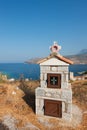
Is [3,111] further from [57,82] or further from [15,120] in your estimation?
[57,82]

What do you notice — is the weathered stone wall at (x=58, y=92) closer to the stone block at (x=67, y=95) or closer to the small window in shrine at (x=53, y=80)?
the stone block at (x=67, y=95)

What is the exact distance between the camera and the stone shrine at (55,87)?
269 inches

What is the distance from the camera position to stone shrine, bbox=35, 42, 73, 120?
683cm

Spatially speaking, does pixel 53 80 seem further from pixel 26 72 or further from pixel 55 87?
pixel 26 72

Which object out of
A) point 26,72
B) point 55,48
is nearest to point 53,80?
point 55,48

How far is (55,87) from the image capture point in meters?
7.09

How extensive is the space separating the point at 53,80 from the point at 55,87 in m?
0.36

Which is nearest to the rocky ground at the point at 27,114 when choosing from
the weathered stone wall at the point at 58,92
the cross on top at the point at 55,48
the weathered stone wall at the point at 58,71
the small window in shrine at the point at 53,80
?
the weathered stone wall at the point at 58,92

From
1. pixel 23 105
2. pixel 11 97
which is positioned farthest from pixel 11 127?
pixel 11 97

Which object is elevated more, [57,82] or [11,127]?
[57,82]

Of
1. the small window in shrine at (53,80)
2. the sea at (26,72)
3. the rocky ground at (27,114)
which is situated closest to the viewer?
the rocky ground at (27,114)

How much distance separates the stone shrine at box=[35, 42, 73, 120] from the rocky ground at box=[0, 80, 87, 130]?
43cm

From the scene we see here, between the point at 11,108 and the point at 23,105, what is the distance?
0.72m

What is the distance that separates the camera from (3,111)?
24.7 feet
